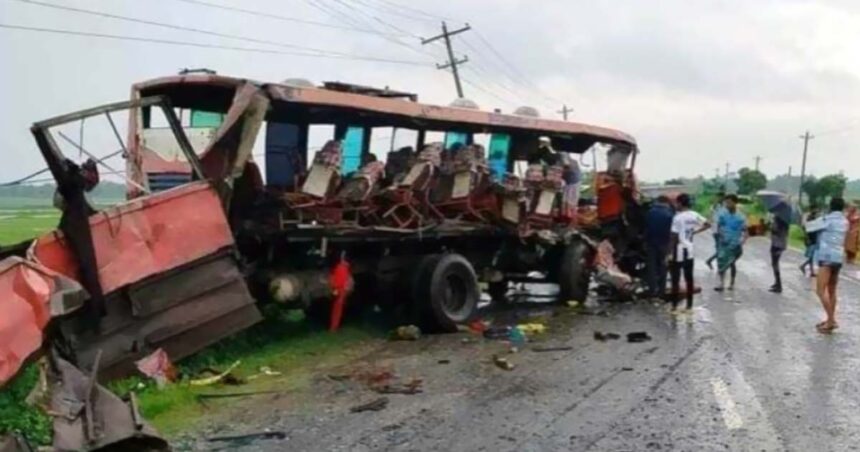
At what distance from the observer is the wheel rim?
13994mm

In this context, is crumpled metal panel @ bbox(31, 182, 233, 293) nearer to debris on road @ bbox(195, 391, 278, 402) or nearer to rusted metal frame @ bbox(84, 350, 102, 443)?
debris on road @ bbox(195, 391, 278, 402)

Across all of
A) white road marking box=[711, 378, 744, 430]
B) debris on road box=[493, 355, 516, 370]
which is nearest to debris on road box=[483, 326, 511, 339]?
debris on road box=[493, 355, 516, 370]

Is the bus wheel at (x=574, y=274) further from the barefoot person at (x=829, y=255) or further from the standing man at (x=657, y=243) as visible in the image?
the barefoot person at (x=829, y=255)

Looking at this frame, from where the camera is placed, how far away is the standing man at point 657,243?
1726 centimetres

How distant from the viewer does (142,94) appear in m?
11.8

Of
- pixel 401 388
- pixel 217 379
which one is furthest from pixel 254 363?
pixel 401 388

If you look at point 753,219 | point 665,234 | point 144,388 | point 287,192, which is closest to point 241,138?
point 287,192

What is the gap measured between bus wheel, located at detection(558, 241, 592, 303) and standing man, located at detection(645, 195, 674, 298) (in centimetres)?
100

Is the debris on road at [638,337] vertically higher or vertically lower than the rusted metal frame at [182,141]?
lower

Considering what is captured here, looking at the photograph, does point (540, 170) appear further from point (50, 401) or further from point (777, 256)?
point (50, 401)

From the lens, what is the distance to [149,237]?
9.30 meters

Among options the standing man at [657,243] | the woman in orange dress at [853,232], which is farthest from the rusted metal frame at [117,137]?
the woman in orange dress at [853,232]

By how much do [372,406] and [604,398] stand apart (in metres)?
1.90

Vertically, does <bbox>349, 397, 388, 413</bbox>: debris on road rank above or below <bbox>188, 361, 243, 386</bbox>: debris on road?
above
